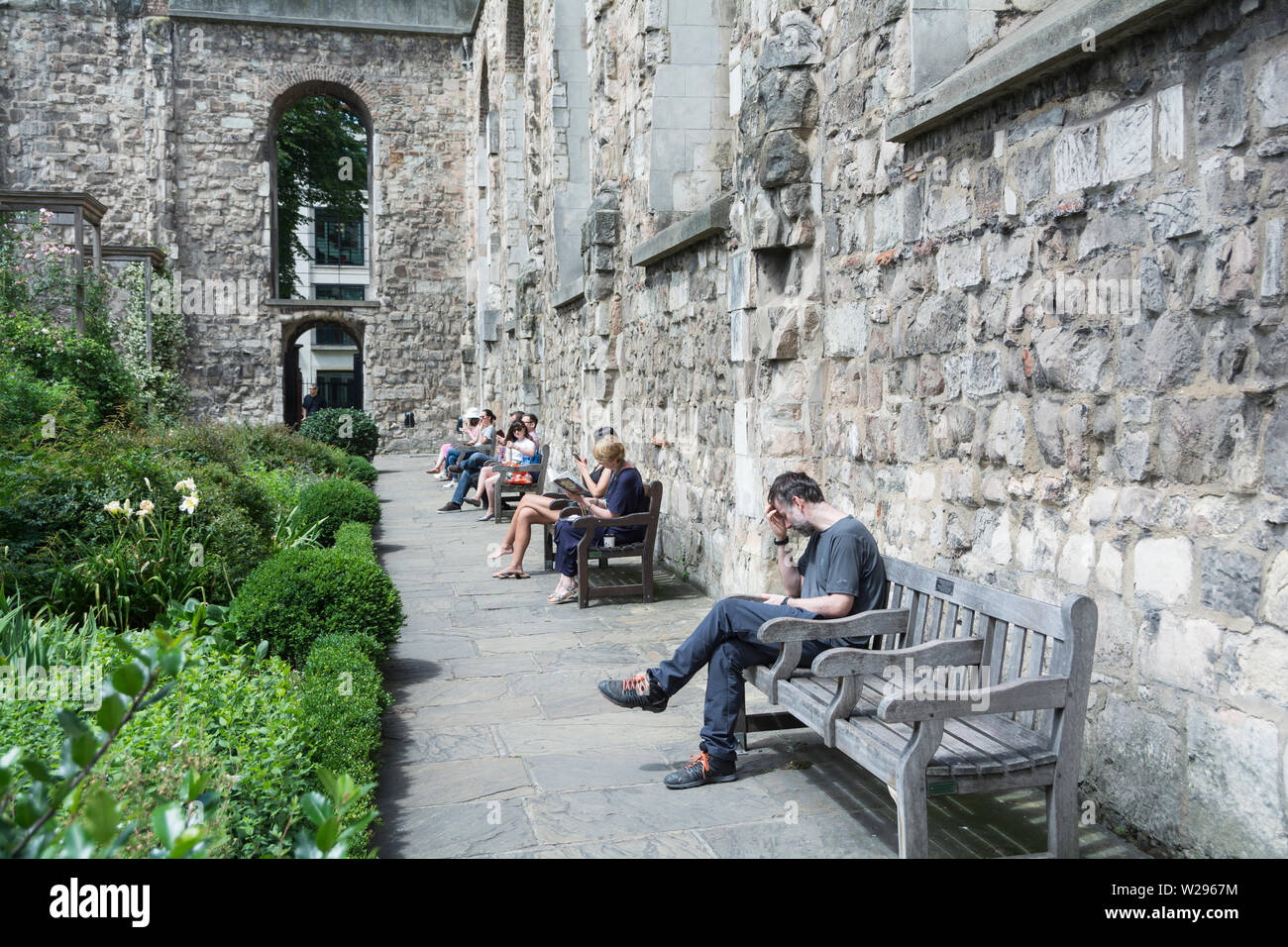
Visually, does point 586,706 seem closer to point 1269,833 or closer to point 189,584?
point 189,584

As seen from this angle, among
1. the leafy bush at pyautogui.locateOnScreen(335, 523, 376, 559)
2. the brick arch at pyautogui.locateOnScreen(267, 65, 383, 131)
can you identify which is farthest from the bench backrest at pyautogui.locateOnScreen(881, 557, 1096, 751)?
the brick arch at pyautogui.locateOnScreen(267, 65, 383, 131)

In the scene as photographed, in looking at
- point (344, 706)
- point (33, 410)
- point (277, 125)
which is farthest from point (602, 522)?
point (277, 125)

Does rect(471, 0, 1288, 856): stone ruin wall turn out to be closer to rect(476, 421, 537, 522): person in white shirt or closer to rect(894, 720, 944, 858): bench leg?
rect(894, 720, 944, 858): bench leg

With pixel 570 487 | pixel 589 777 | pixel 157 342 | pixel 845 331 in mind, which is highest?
pixel 157 342

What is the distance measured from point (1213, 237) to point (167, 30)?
21.6 m

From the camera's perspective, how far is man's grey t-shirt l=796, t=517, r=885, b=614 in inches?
144

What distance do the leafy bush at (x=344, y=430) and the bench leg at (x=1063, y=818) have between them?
14457mm

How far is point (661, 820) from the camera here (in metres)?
3.34

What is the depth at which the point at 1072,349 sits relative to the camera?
3320 mm

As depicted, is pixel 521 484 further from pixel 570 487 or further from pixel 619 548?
pixel 619 548

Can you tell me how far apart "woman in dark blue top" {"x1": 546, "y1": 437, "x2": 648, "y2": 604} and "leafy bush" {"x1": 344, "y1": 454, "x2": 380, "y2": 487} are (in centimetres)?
643

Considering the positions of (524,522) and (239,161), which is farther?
(239,161)

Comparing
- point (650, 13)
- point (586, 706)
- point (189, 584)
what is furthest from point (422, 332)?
point (586, 706)

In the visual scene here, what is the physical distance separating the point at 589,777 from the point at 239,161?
64.3ft
